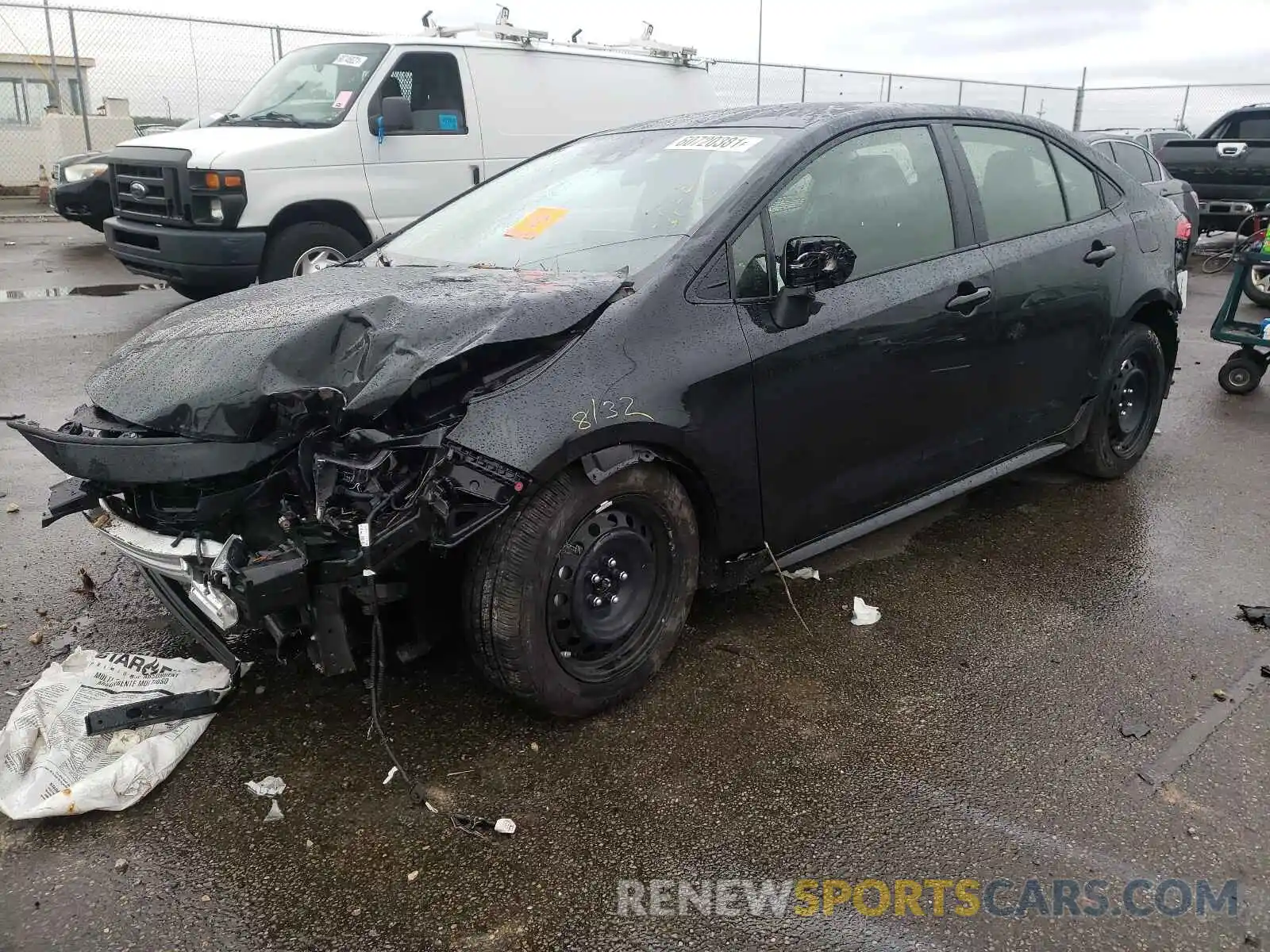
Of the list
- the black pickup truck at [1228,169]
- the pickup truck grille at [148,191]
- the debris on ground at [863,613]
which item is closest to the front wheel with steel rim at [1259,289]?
the black pickup truck at [1228,169]

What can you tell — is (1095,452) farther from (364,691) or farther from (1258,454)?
(364,691)

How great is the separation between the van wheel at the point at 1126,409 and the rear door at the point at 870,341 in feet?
3.61

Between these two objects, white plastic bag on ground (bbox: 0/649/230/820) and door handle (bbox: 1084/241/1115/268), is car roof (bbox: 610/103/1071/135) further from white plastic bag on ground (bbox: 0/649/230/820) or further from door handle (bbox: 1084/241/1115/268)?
white plastic bag on ground (bbox: 0/649/230/820)

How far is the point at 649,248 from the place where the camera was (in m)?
3.07

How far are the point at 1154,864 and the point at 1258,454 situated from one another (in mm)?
4039

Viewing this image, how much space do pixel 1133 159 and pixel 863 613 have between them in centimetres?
739

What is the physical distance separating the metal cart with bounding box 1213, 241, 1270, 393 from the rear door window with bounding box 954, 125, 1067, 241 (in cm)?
303

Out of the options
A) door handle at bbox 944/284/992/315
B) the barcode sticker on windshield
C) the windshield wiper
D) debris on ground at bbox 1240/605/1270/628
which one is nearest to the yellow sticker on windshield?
the barcode sticker on windshield

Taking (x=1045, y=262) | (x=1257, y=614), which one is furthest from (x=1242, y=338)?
(x=1257, y=614)

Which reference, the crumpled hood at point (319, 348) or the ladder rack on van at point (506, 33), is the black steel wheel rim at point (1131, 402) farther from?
the ladder rack on van at point (506, 33)

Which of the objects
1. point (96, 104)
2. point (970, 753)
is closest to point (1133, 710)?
point (970, 753)

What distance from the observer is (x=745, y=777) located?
2.68 meters

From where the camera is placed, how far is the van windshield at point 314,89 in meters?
7.86

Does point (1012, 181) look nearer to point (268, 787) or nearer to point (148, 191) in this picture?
point (268, 787)
